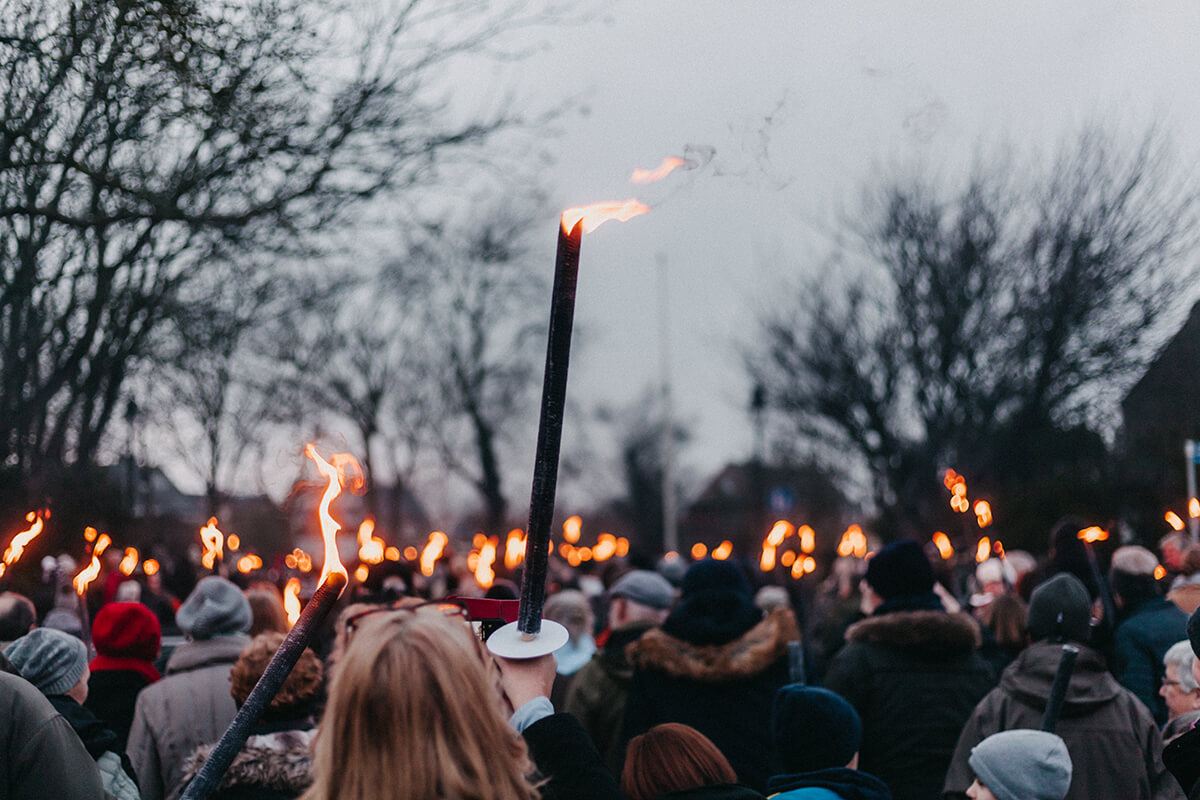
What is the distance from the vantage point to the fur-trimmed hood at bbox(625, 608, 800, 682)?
547cm

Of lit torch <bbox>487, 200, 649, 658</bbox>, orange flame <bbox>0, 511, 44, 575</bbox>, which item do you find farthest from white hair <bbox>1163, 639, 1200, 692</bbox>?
orange flame <bbox>0, 511, 44, 575</bbox>

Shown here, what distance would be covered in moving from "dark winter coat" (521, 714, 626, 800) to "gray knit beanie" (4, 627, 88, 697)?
A: 2.34m

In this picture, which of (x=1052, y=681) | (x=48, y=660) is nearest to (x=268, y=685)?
(x=48, y=660)

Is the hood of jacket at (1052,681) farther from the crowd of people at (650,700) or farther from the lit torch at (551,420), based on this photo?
the lit torch at (551,420)

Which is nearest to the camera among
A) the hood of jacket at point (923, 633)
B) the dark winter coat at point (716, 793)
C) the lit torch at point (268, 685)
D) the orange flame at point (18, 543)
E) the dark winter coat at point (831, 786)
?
the lit torch at point (268, 685)

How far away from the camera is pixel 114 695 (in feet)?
18.0

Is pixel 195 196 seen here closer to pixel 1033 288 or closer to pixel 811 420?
pixel 1033 288

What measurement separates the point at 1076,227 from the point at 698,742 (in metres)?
19.5

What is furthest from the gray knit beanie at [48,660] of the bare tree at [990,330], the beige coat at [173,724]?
the bare tree at [990,330]

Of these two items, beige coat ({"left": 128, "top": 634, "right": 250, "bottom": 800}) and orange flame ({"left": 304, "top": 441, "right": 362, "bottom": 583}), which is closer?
orange flame ({"left": 304, "top": 441, "right": 362, "bottom": 583})

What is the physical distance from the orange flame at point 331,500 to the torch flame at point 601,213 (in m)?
Result: 0.89

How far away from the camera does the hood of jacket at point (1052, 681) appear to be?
4852mm

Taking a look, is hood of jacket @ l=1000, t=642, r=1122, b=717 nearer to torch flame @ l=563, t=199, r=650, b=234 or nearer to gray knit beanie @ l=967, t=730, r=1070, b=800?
gray knit beanie @ l=967, t=730, r=1070, b=800

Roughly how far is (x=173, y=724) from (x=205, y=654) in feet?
1.33
